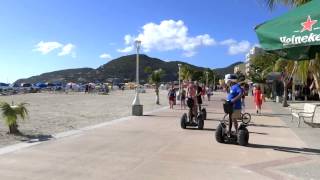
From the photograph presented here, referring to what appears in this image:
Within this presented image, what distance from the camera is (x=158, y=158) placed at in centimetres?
946

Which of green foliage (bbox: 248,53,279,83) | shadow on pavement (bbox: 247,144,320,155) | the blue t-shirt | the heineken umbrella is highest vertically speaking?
green foliage (bbox: 248,53,279,83)

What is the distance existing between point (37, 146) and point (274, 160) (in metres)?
5.02

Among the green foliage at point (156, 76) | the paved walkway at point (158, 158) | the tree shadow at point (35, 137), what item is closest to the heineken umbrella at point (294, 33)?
the paved walkway at point (158, 158)

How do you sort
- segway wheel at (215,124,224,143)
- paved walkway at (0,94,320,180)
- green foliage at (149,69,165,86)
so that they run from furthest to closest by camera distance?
green foliage at (149,69,165,86) < segway wheel at (215,124,224,143) < paved walkway at (0,94,320,180)

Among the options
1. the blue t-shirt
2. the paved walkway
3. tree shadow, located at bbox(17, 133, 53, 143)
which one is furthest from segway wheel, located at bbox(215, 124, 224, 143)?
tree shadow, located at bbox(17, 133, 53, 143)

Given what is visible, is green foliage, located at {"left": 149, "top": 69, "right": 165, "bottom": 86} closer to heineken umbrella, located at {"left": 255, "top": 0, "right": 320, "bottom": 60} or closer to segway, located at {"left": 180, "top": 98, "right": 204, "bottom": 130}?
segway, located at {"left": 180, "top": 98, "right": 204, "bottom": 130}

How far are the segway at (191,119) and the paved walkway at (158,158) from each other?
70.3 inches

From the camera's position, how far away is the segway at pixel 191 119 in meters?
15.3

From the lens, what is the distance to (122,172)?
8.05 m

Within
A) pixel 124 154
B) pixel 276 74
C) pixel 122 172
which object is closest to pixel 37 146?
pixel 124 154

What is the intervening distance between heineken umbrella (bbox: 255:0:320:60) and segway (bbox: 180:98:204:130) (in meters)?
8.15

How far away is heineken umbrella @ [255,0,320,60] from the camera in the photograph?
6422 mm

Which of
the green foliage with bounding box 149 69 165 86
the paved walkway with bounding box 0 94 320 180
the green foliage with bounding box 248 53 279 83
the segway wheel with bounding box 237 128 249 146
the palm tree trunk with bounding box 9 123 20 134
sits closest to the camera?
the paved walkway with bounding box 0 94 320 180

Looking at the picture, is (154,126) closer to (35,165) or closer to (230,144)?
(230,144)
